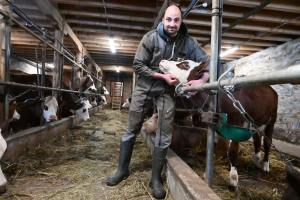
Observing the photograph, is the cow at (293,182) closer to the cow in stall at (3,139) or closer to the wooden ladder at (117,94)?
the cow in stall at (3,139)

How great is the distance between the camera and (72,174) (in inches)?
100

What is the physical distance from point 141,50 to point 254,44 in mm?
6754

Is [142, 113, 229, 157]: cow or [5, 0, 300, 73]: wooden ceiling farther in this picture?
[5, 0, 300, 73]: wooden ceiling

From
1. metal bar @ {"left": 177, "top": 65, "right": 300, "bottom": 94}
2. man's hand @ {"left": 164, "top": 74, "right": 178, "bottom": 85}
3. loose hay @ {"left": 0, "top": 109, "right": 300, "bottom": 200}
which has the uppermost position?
man's hand @ {"left": 164, "top": 74, "right": 178, "bottom": 85}

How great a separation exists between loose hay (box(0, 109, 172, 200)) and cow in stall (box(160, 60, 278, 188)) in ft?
3.60

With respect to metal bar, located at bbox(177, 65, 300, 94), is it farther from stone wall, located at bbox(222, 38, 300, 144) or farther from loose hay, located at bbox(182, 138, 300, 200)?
stone wall, located at bbox(222, 38, 300, 144)

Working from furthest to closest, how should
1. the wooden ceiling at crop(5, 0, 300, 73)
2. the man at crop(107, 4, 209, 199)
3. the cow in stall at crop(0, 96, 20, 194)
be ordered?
the wooden ceiling at crop(5, 0, 300, 73) → the man at crop(107, 4, 209, 199) → the cow in stall at crop(0, 96, 20, 194)

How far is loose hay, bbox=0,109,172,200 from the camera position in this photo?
2074mm

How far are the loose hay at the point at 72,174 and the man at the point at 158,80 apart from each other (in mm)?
198

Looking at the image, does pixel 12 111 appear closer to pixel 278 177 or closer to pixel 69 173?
pixel 69 173

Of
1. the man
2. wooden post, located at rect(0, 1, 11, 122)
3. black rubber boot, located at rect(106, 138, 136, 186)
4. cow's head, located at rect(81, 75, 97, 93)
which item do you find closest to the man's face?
the man

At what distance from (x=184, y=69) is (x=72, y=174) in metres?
1.81

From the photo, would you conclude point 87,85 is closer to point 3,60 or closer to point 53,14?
point 53,14

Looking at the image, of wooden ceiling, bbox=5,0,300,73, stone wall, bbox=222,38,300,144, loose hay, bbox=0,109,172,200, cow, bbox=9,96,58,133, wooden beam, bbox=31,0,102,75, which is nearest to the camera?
loose hay, bbox=0,109,172,200
